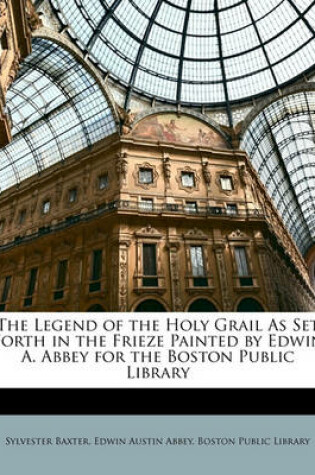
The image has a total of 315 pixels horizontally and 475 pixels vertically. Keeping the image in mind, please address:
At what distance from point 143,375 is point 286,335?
3.58 m

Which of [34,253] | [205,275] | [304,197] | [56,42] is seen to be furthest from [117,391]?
[304,197]

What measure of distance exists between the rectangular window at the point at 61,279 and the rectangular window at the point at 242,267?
40.6 feet

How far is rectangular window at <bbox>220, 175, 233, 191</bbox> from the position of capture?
25516 millimetres

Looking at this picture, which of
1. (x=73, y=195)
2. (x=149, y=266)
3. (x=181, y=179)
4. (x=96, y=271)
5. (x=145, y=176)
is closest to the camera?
(x=149, y=266)

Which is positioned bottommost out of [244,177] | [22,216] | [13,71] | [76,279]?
[76,279]

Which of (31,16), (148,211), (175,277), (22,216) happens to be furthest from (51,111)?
(175,277)

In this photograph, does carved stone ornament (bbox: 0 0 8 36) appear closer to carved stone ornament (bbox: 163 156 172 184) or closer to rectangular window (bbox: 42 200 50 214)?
carved stone ornament (bbox: 163 156 172 184)

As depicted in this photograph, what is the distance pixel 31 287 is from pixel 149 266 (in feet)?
32.6

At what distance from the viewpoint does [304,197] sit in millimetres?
54062

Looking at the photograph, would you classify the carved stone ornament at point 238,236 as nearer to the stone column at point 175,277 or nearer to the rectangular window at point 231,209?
the rectangular window at point 231,209

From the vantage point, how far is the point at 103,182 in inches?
994

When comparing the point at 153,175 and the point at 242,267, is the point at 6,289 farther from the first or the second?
the point at 242,267

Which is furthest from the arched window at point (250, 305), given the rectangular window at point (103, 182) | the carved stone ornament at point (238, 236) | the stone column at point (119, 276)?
the rectangular window at point (103, 182)

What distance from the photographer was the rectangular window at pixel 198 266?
68.7 ft
